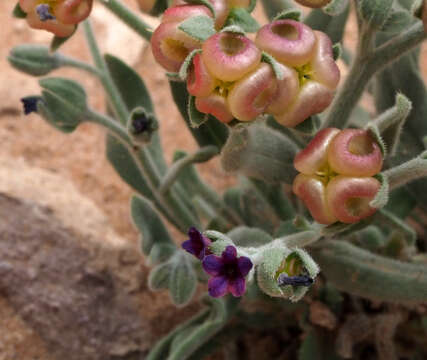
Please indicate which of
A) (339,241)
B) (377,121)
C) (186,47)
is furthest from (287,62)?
(339,241)

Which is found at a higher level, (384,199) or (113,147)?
(384,199)

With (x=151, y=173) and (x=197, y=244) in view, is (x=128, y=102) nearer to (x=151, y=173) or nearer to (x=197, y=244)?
(x=151, y=173)

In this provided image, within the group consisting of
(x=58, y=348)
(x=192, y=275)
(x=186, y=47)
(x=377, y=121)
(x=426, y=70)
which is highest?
(x=186, y=47)

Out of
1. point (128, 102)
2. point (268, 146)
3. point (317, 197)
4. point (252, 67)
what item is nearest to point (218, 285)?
point (317, 197)

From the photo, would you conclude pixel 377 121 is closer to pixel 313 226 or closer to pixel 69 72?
pixel 313 226

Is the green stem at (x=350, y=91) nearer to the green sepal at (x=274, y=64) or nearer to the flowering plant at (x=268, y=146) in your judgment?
the flowering plant at (x=268, y=146)

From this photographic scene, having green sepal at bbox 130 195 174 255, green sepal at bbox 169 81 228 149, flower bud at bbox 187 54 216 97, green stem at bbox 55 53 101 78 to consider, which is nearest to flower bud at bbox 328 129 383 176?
flower bud at bbox 187 54 216 97

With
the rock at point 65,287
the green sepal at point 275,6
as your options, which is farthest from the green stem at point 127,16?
the rock at point 65,287
